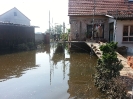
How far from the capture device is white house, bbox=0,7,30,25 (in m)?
34.1

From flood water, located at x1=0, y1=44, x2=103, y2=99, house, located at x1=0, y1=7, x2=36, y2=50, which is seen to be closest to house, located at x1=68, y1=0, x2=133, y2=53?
house, located at x1=0, y1=7, x2=36, y2=50

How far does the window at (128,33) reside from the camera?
16.2 m

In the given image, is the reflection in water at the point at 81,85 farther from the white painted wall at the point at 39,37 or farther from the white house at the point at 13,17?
the white house at the point at 13,17

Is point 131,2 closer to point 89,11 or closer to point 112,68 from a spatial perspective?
point 89,11

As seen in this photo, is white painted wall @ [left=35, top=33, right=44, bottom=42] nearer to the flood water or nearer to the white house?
the white house

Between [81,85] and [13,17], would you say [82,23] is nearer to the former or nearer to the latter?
[81,85]

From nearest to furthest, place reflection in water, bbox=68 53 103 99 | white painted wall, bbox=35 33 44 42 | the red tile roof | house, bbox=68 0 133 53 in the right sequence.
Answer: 1. reflection in water, bbox=68 53 103 99
2. house, bbox=68 0 133 53
3. the red tile roof
4. white painted wall, bbox=35 33 44 42

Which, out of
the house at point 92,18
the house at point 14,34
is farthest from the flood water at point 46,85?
the house at point 92,18

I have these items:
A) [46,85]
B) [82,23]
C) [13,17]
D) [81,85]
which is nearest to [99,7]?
[82,23]

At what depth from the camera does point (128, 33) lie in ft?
53.2

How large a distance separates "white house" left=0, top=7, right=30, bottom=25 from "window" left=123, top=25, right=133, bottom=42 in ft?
75.5

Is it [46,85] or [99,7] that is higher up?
[99,7]

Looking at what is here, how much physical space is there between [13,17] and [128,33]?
24.4 m

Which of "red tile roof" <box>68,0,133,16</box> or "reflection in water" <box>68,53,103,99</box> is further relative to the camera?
"red tile roof" <box>68,0,133,16</box>
